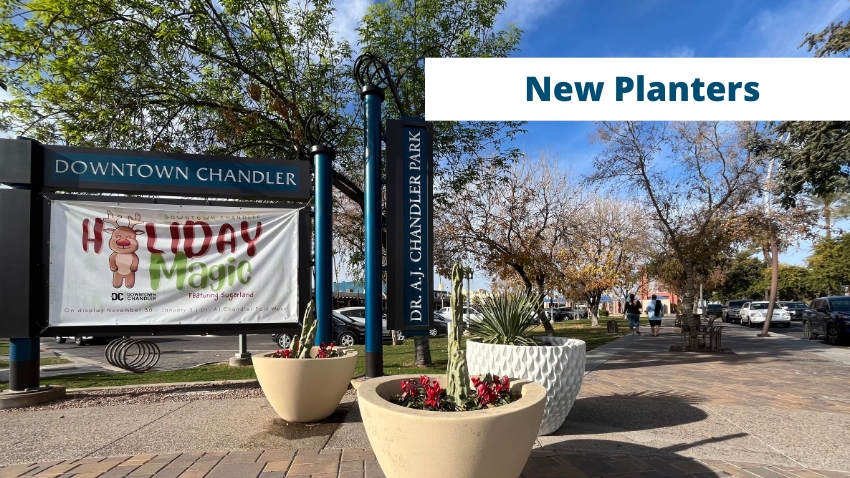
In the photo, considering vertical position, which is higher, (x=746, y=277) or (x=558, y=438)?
(x=746, y=277)

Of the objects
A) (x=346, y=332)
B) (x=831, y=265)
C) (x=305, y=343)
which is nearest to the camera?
(x=305, y=343)

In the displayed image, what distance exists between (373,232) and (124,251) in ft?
Result: 11.3

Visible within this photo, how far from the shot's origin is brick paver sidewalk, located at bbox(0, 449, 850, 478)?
3723 mm

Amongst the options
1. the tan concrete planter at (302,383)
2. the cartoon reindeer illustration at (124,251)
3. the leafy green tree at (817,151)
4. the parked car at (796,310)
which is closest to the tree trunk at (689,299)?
the leafy green tree at (817,151)

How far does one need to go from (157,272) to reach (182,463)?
373 centimetres

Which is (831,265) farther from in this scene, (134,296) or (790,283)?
(134,296)

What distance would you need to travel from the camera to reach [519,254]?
49.6 feet

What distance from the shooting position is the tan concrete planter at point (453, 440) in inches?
108

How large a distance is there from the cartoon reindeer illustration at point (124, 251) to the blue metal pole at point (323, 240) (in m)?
2.47

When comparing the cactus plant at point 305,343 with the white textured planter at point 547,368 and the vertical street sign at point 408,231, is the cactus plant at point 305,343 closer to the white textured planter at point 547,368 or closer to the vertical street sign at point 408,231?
the vertical street sign at point 408,231

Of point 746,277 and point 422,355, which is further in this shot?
point 746,277

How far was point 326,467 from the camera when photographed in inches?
151

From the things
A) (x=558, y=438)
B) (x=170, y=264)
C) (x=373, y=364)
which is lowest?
(x=558, y=438)

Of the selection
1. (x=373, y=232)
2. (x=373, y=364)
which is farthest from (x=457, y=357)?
(x=373, y=232)
